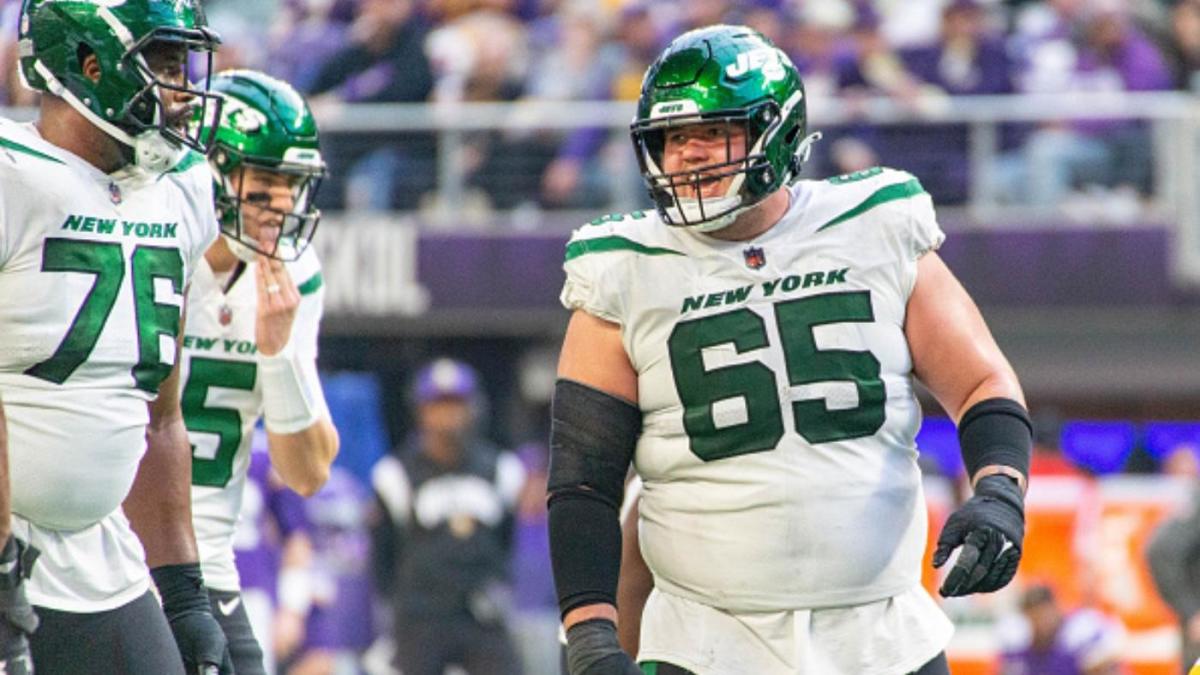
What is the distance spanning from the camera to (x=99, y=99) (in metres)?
4.45

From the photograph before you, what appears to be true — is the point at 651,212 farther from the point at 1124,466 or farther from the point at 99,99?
the point at 1124,466

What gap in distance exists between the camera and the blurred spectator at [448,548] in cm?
964

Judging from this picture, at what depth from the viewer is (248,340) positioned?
18.5 ft

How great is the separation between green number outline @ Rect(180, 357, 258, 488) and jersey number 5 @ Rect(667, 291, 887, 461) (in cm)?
159

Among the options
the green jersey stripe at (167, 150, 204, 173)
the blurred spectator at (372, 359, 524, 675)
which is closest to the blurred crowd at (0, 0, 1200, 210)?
the blurred spectator at (372, 359, 524, 675)

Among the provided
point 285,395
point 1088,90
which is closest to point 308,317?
point 285,395

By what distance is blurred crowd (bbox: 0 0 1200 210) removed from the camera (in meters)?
12.0

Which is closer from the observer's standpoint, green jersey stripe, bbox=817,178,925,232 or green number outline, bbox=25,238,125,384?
green number outline, bbox=25,238,125,384

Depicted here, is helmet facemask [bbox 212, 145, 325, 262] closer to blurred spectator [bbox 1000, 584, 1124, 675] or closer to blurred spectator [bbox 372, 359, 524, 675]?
blurred spectator [bbox 372, 359, 524, 675]

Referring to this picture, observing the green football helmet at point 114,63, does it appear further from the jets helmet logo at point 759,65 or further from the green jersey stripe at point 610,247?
the jets helmet logo at point 759,65

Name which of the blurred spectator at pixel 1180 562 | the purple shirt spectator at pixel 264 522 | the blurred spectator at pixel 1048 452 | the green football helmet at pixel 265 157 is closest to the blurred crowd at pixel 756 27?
the blurred spectator at pixel 1048 452

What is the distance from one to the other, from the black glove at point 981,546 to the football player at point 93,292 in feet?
4.88

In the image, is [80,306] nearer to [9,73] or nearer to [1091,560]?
[9,73]

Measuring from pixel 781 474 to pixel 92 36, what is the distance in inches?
59.3
